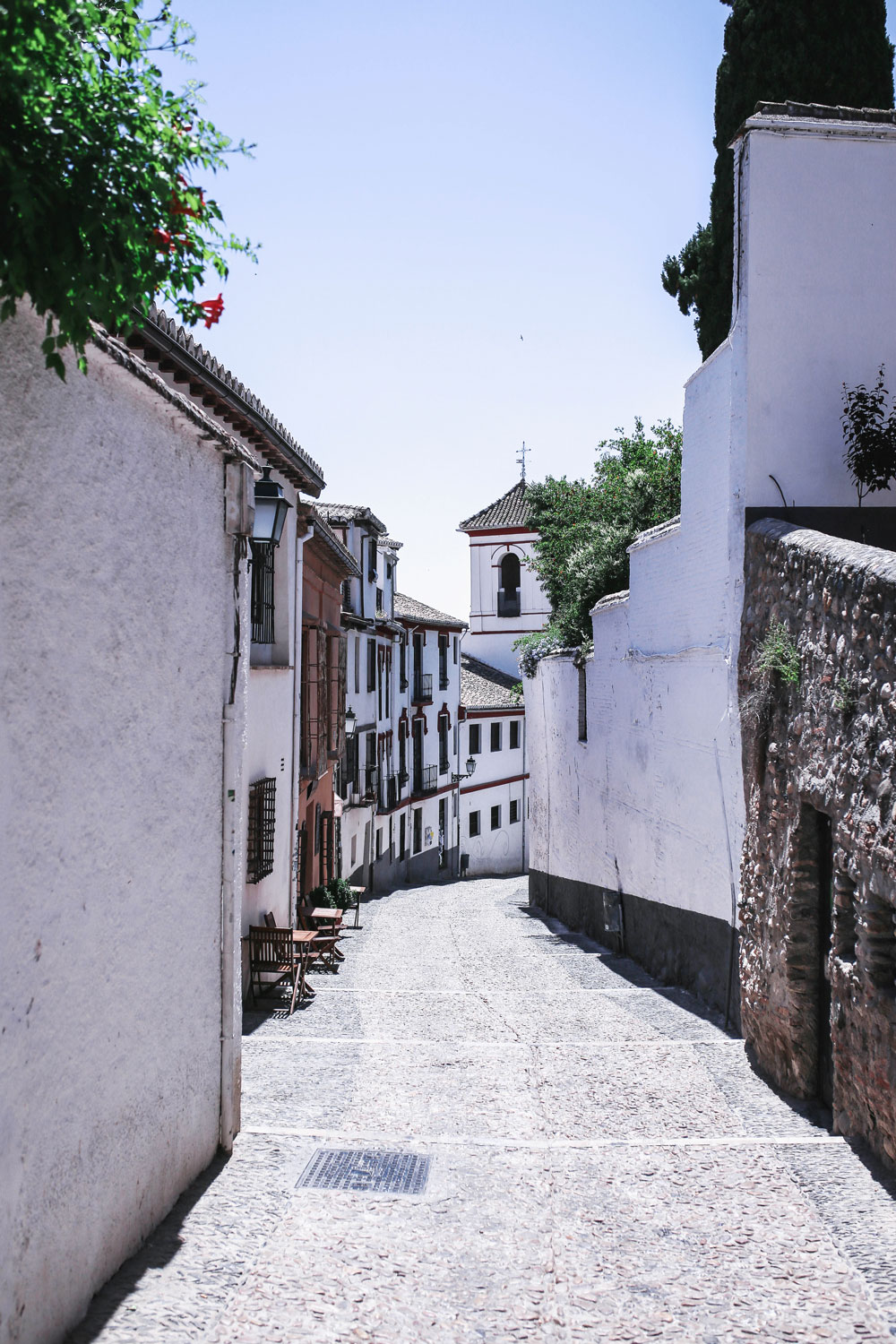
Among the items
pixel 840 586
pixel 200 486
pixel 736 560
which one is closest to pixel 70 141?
pixel 200 486

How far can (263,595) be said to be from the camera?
12289mm

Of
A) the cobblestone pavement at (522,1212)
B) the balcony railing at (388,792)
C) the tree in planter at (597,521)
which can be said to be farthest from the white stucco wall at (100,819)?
the balcony railing at (388,792)

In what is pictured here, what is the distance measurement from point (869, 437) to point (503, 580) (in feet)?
109

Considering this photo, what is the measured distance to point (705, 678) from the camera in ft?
33.4

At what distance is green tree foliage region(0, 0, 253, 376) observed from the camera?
9.11 feet

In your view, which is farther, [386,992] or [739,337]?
[386,992]

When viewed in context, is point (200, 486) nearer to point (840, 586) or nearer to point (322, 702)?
point (840, 586)

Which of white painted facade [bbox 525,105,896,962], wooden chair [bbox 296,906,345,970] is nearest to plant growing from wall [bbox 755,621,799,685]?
white painted facade [bbox 525,105,896,962]

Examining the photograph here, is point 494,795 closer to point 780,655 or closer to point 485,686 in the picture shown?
point 485,686

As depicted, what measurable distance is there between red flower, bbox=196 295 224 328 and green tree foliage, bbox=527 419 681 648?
13867mm

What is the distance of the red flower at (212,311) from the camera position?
11.8 feet

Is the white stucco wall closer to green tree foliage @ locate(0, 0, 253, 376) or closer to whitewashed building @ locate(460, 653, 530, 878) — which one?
green tree foliage @ locate(0, 0, 253, 376)

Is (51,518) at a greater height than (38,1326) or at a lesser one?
greater

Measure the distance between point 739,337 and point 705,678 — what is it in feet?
10.0
